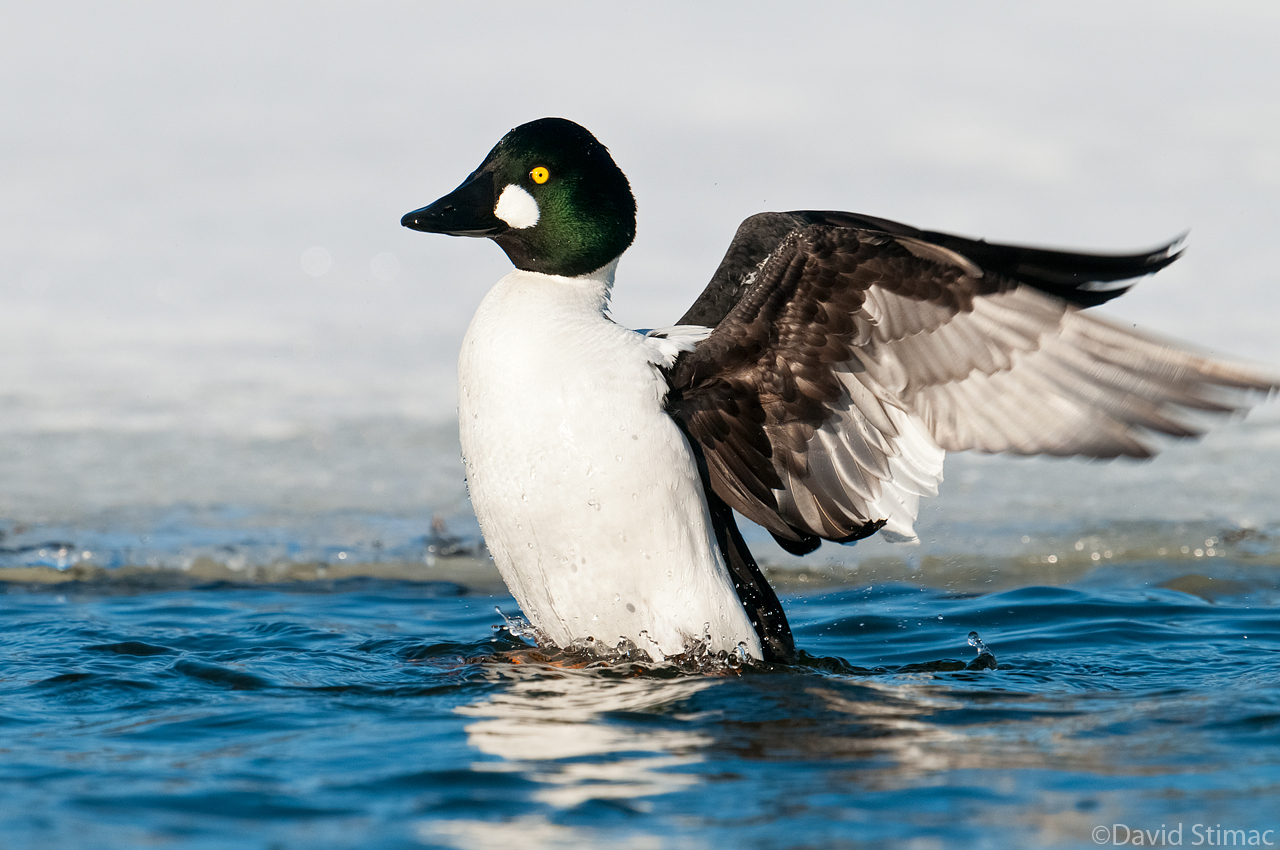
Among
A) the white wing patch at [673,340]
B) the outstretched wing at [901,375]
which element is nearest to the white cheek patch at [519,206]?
the white wing patch at [673,340]

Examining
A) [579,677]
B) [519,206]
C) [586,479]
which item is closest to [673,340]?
[586,479]

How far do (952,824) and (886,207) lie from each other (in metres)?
8.48

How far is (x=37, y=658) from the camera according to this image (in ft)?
15.1

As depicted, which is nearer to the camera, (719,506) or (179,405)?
(719,506)

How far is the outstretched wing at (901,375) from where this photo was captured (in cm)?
387

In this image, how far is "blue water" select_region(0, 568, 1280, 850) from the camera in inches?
122

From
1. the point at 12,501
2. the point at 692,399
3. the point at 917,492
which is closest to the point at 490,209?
the point at 692,399

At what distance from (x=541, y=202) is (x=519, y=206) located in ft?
0.24

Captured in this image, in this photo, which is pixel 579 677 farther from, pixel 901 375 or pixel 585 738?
pixel 901 375

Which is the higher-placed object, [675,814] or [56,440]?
[56,440]

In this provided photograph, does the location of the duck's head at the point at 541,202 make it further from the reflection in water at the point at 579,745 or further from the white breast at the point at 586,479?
the reflection in water at the point at 579,745

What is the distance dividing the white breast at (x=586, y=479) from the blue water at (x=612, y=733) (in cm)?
21

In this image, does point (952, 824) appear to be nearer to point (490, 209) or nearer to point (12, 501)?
point (490, 209)

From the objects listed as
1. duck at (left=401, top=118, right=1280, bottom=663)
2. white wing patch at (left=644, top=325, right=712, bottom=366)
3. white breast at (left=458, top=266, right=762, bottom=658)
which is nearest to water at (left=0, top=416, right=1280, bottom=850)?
white breast at (left=458, top=266, right=762, bottom=658)
